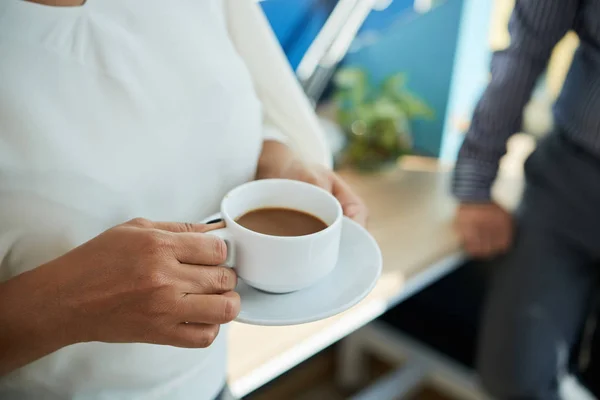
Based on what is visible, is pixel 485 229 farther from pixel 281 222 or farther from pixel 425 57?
pixel 281 222

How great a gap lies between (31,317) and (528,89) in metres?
1.00

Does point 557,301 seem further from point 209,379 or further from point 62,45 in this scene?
point 62,45

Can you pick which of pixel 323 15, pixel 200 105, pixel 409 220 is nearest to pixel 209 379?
pixel 200 105

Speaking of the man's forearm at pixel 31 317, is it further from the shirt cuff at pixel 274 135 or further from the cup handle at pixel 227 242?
the shirt cuff at pixel 274 135

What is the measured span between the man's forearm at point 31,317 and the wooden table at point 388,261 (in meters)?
0.40

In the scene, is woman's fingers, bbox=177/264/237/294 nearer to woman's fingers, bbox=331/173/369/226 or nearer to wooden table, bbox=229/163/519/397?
woman's fingers, bbox=331/173/369/226

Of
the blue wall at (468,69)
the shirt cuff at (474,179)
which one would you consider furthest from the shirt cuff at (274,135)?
Result: the blue wall at (468,69)

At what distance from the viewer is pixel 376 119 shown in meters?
1.38

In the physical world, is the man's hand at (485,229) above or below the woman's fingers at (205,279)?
below

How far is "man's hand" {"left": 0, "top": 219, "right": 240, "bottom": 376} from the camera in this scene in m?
0.50

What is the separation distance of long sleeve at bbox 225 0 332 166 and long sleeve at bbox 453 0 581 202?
478 mm

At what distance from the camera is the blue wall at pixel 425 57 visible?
137 cm

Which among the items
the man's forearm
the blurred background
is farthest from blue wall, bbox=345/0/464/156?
the man's forearm

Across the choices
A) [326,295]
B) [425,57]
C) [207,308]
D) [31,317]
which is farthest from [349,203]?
[425,57]
